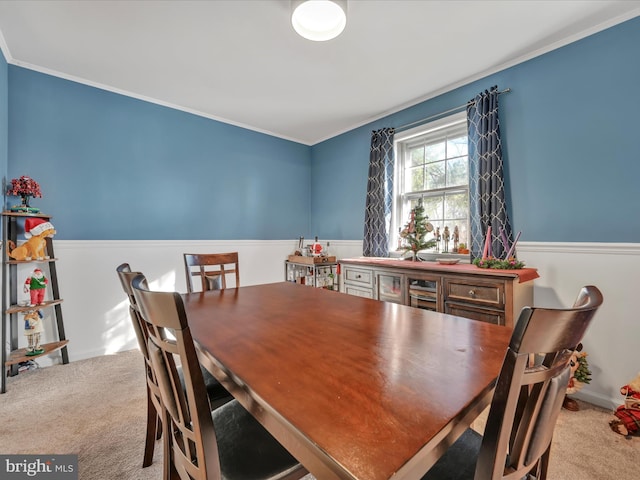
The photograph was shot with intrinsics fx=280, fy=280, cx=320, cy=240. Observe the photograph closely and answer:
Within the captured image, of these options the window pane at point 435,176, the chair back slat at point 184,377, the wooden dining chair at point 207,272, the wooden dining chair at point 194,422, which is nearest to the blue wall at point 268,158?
the window pane at point 435,176

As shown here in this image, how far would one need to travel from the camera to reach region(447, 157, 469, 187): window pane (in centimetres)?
281

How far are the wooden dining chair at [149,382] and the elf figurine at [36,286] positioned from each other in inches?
67.3

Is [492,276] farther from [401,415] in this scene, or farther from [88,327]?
[88,327]

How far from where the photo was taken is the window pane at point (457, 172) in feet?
A: 9.21

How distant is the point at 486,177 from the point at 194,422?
106 inches

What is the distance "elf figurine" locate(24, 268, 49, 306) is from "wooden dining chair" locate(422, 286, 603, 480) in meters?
3.08

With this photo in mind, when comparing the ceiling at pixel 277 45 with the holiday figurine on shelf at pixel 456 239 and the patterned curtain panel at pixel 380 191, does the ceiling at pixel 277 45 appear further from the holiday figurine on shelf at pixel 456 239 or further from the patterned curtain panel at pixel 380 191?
the holiday figurine on shelf at pixel 456 239

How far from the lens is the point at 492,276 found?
196cm

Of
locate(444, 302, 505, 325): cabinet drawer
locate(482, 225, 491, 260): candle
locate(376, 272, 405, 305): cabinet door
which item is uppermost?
locate(482, 225, 491, 260): candle

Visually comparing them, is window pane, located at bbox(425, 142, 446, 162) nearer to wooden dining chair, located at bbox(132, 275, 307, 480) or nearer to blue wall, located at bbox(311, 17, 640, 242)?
blue wall, located at bbox(311, 17, 640, 242)

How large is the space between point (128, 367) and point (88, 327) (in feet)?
2.05

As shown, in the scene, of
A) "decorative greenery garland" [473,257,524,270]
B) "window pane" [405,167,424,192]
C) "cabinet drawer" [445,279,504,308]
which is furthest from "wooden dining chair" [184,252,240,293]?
"window pane" [405,167,424,192]

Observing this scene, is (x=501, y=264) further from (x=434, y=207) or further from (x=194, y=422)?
(x=194, y=422)
